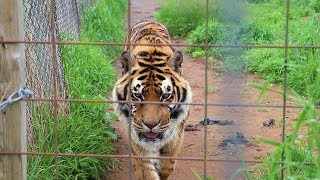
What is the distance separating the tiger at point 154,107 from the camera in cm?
461

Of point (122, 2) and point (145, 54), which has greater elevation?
point (122, 2)

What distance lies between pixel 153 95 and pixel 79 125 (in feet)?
2.19

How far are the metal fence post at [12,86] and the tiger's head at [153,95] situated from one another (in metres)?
1.45

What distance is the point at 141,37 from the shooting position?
18.1ft

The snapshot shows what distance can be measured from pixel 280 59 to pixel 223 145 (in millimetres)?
2430

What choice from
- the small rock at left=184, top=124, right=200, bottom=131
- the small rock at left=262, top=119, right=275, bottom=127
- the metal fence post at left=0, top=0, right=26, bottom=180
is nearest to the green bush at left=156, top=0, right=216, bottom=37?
the small rock at left=184, top=124, right=200, bottom=131

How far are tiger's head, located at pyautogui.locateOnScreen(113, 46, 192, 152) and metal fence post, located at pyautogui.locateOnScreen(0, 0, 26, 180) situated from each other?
1.45m

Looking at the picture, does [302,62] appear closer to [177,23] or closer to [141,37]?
[141,37]

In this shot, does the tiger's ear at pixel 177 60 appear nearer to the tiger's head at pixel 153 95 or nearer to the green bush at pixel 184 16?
the tiger's head at pixel 153 95

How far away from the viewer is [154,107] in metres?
4.51

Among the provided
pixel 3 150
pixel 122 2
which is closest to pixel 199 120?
pixel 3 150

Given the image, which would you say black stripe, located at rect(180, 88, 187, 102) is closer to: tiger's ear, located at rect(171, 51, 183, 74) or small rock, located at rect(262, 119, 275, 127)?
tiger's ear, located at rect(171, 51, 183, 74)

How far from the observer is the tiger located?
461 centimetres

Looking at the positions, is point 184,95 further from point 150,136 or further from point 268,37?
point 268,37
